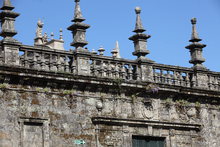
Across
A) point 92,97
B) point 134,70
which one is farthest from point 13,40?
point 134,70

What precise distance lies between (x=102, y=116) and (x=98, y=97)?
2.44 feet

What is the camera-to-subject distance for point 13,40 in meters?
25.0

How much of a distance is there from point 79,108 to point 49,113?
4.37 ft

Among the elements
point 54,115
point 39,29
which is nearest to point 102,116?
point 54,115

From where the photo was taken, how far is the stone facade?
24703 mm

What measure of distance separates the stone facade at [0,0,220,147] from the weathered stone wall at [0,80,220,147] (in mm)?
35

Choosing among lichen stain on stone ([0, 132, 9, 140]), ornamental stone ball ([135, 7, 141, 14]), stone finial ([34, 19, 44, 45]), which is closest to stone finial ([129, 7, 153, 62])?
ornamental stone ball ([135, 7, 141, 14])

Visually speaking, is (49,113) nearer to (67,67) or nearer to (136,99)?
(67,67)

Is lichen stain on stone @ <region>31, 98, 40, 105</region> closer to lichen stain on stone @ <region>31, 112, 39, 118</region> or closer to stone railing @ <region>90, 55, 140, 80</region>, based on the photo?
lichen stain on stone @ <region>31, 112, 39, 118</region>

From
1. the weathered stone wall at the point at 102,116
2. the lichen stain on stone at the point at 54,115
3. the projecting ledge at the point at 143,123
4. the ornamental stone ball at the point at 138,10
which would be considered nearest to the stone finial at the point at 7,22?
the weathered stone wall at the point at 102,116

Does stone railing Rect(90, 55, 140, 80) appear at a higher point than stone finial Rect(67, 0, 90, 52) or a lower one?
lower

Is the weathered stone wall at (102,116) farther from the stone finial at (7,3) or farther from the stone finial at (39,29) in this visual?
the stone finial at (39,29)

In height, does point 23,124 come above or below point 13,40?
below

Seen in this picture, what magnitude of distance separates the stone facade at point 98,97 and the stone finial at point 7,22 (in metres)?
0.04
